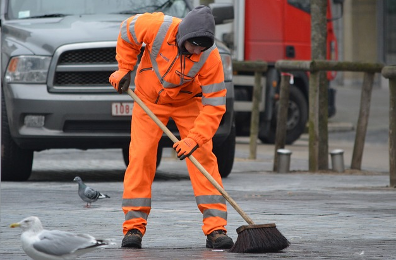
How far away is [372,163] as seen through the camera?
1346 centimetres

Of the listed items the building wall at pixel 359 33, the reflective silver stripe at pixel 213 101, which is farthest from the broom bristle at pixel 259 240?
the building wall at pixel 359 33

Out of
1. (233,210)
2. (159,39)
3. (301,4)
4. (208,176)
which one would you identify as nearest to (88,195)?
(233,210)

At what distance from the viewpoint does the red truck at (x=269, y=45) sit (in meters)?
16.0

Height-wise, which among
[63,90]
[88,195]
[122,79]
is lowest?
[88,195]

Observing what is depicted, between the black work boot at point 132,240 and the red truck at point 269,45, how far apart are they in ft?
31.7

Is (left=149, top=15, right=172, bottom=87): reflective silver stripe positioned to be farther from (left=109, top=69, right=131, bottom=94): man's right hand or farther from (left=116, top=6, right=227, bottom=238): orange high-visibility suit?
(left=109, top=69, right=131, bottom=94): man's right hand

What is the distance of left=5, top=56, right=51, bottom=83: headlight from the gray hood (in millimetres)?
3646

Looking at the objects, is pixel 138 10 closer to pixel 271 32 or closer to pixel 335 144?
pixel 271 32

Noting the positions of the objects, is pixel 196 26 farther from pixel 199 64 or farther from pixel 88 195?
pixel 88 195

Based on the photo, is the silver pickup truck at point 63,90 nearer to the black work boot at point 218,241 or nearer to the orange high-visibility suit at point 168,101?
the orange high-visibility suit at point 168,101

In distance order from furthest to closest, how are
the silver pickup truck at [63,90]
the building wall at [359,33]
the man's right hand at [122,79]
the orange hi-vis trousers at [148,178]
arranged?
the building wall at [359,33] < the silver pickup truck at [63,90] < the man's right hand at [122,79] < the orange hi-vis trousers at [148,178]

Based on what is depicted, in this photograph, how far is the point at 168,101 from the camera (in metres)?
6.63

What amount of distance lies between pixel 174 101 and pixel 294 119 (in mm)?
10508

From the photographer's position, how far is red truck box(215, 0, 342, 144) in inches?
632
